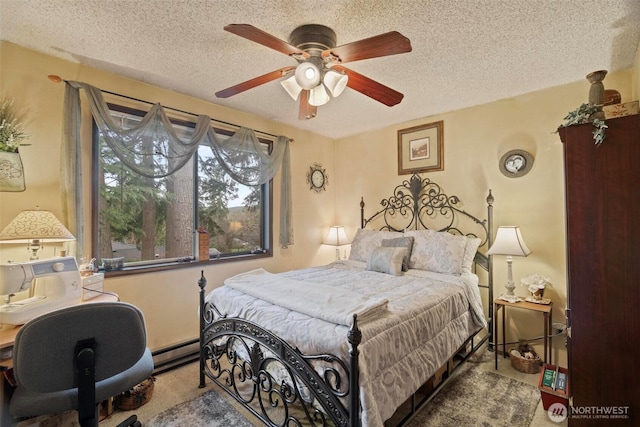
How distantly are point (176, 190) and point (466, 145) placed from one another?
326 centimetres

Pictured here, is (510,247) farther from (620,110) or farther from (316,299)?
(316,299)

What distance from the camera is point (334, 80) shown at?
184 centimetres

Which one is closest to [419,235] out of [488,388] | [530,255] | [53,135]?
[530,255]

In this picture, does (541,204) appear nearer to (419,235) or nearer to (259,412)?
(419,235)

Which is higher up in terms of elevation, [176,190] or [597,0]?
[597,0]

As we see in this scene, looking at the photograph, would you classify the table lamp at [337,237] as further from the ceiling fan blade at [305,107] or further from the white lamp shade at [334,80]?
the white lamp shade at [334,80]

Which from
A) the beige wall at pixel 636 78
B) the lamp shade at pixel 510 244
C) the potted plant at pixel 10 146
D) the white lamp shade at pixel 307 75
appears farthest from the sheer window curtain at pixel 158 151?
the beige wall at pixel 636 78

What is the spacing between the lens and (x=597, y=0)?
165 centimetres

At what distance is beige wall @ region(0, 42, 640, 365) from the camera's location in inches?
83.4

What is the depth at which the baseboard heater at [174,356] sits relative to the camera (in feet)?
8.38

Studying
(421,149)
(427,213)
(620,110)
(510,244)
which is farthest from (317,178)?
(620,110)

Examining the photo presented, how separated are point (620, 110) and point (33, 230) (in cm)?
370

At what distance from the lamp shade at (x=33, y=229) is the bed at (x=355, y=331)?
983mm

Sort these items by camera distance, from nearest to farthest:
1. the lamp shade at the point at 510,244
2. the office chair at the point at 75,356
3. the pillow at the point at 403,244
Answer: the office chair at the point at 75,356 < the lamp shade at the point at 510,244 < the pillow at the point at 403,244
